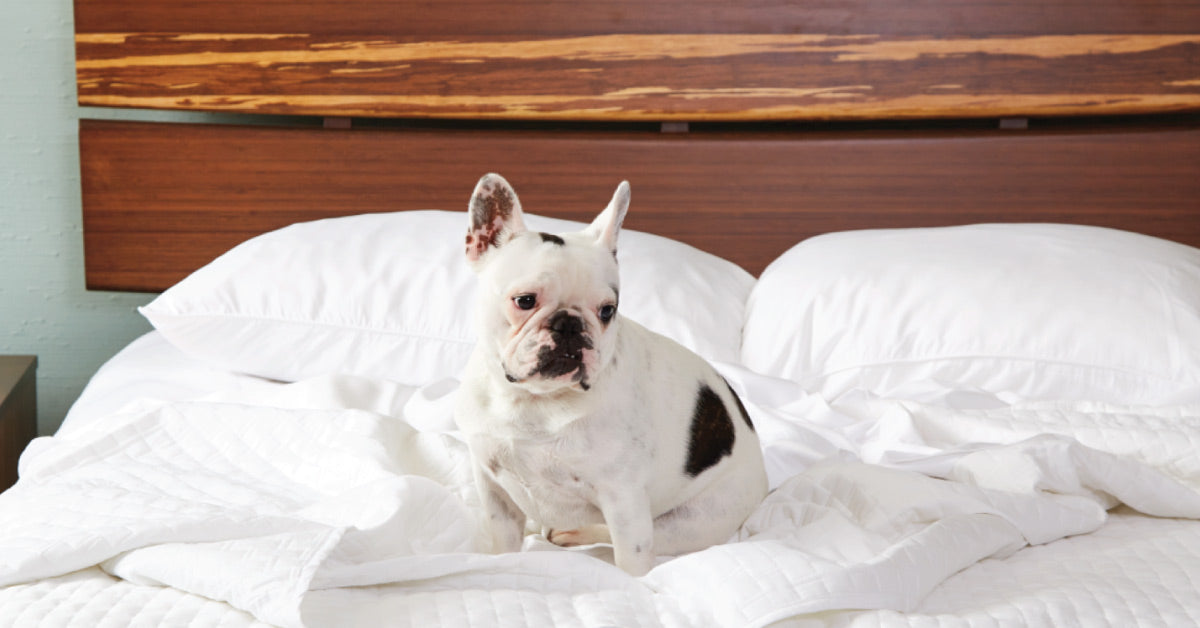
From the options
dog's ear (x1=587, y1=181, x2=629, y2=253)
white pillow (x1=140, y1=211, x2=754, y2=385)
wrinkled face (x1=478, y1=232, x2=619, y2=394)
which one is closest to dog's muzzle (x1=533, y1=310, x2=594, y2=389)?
wrinkled face (x1=478, y1=232, x2=619, y2=394)

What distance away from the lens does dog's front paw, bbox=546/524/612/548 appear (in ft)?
3.34

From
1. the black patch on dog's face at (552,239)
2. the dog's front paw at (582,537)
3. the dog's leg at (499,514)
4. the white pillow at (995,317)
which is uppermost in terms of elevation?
the black patch on dog's face at (552,239)

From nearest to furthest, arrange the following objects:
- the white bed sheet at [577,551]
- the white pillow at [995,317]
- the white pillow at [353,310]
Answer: the white bed sheet at [577,551] → the white pillow at [995,317] → the white pillow at [353,310]

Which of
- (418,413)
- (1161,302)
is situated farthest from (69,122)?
(1161,302)

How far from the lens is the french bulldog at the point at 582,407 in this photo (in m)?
0.81

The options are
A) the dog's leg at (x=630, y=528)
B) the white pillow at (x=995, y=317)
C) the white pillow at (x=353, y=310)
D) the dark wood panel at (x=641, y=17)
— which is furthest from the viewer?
the dark wood panel at (x=641, y=17)

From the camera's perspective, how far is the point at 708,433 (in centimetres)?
94

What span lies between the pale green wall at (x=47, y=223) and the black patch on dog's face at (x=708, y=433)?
170 centimetres

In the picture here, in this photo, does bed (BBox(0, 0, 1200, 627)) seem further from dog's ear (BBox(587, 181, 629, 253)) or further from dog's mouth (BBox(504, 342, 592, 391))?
dog's ear (BBox(587, 181, 629, 253))

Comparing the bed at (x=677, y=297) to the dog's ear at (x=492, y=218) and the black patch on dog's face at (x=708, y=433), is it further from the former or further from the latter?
the dog's ear at (x=492, y=218)

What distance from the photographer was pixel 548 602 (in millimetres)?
792

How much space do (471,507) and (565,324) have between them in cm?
36

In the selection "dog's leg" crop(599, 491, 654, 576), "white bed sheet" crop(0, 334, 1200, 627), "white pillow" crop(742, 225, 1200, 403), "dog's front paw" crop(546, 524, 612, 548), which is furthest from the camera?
"white pillow" crop(742, 225, 1200, 403)

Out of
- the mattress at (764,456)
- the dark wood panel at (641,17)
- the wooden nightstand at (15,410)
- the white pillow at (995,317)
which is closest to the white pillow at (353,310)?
the mattress at (764,456)
